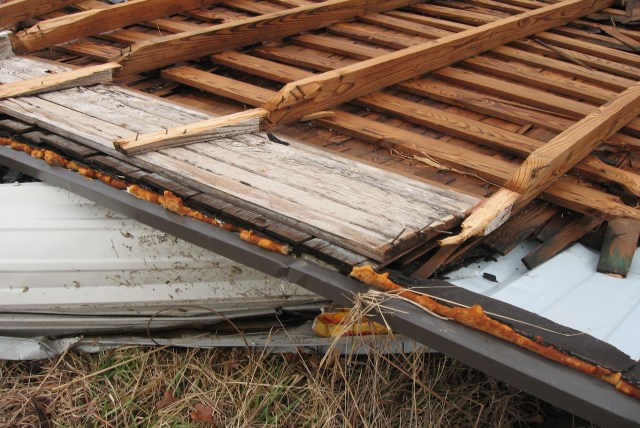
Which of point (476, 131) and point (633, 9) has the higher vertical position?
point (633, 9)

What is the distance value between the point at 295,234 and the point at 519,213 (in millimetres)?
1062

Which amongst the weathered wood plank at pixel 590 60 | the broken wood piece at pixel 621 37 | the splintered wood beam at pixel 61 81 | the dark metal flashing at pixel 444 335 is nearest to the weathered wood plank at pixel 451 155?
the splintered wood beam at pixel 61 81

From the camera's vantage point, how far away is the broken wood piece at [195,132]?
3.25m

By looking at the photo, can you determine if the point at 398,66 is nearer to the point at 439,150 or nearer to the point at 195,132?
the point at 439,150

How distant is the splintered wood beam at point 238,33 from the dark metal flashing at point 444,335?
1371 mm

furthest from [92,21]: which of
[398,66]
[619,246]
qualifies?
[619,246]

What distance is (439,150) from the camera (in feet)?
11.9

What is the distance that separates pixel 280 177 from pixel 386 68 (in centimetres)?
132

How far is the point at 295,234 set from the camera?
274 cm

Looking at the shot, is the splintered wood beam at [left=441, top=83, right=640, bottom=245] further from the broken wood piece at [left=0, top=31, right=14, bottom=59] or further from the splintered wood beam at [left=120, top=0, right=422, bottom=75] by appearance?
the broken wood piece at [left=0, top=31, right=14, bottom=59]

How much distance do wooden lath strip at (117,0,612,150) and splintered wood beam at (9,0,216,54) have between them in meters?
0.76

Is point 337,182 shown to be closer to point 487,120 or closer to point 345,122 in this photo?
point 345,122

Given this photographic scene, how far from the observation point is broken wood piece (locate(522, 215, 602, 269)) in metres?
2.97

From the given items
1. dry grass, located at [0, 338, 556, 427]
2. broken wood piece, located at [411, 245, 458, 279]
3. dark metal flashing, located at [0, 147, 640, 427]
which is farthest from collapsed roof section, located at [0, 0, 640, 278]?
dry grass, located at [0, 338, 556, 427]
